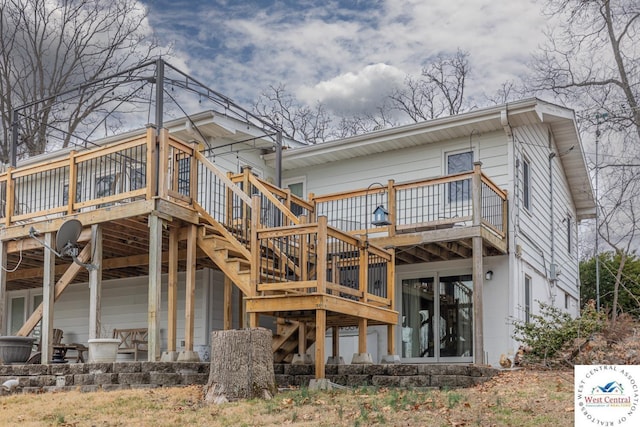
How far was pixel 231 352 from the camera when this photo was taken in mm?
9250

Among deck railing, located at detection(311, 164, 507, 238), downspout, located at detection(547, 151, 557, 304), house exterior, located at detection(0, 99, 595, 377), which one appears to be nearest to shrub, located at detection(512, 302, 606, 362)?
house exterior, located at detection(0, 99, 595, 377)

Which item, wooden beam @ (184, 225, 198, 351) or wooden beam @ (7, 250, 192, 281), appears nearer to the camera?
wooden beam @ (184, 225, 198, 351)

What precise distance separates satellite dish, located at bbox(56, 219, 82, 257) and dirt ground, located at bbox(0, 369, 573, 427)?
299 cm

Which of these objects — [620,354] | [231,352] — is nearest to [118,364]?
[231,352]

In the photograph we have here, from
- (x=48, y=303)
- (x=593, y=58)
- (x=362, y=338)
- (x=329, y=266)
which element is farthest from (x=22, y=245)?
(x=593, y=58)

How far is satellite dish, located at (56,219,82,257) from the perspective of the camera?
12.5 m

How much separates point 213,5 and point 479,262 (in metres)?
16.9

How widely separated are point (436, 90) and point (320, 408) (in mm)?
25489

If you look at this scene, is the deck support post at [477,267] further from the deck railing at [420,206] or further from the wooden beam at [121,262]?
the wooden beam at [121,262]

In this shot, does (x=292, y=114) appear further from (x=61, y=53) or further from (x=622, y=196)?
(x=622, y=196)

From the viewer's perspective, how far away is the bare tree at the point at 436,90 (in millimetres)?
31750

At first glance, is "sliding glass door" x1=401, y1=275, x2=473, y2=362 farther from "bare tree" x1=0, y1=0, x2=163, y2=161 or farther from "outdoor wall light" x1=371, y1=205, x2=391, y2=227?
"bare tree" x1=0, y1=0, x2=163, y2=161

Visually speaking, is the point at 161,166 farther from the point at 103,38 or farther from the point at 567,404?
the point at 103,38

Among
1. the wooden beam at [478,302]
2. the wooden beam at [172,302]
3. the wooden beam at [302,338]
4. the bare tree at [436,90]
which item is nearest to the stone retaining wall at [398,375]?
the wooden beam at [302,338]
